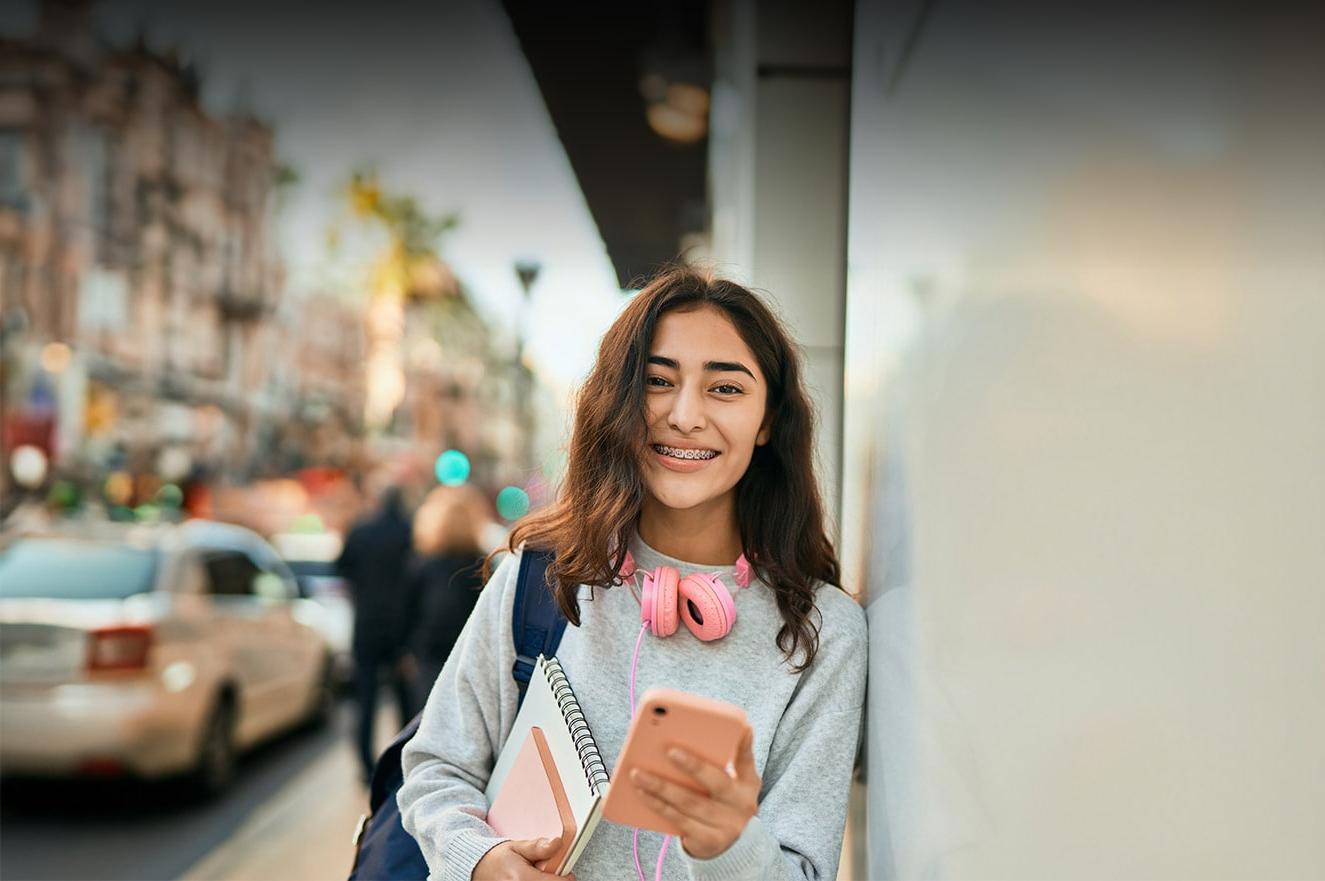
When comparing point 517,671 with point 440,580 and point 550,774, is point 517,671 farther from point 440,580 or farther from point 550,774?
point 440,580

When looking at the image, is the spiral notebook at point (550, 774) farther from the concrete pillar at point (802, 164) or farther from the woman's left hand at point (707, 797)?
the concrete pillar at point (802, 164)

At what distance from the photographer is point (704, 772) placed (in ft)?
4.54

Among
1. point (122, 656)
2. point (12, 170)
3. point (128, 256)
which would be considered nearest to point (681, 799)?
point (122, 656)

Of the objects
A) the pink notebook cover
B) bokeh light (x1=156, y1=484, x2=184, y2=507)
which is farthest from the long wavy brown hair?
bokeh light (x1=156, y1=484, x2=184, y2=507)

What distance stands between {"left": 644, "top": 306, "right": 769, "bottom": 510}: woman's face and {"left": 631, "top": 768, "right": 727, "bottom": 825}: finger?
64 centimetres

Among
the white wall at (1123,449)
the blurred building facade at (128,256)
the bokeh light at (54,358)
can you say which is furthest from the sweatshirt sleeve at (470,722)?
the bokeh light at (54,358)

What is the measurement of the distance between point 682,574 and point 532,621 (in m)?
0.29

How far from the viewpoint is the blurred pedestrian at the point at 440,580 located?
6406mm

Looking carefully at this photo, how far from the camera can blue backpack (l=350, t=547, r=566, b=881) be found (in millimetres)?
2010

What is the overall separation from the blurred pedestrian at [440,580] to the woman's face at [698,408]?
4432 mm

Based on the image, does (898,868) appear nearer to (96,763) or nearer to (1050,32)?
(1050,32)

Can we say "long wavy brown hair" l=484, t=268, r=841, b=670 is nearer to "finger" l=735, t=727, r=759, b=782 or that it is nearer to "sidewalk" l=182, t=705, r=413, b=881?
"finger" l=735, t=727, r=759, b=782

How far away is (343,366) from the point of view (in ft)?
211

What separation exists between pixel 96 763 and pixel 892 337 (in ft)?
20.1
